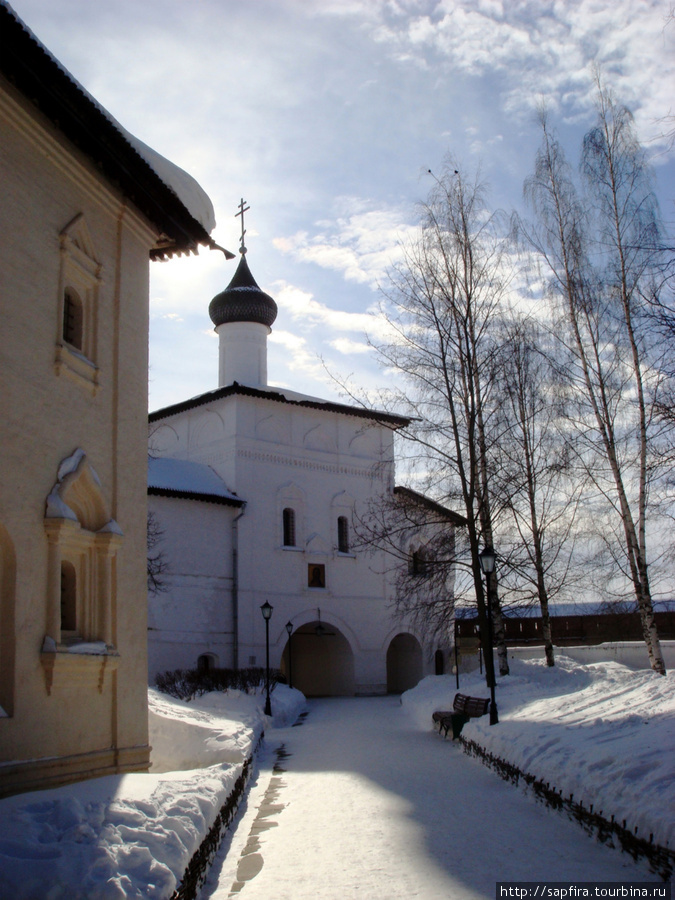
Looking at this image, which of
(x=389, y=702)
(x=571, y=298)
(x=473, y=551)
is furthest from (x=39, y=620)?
(x=389, y=702)

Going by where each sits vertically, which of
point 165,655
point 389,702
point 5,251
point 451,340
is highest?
point 451,340

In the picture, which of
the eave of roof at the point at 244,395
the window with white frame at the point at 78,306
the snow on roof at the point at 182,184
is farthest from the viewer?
the eave of roof at the point at 244,395

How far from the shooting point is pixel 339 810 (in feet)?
25.0

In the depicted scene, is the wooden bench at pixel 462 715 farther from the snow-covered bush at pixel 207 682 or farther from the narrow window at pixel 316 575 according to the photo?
the narrow window at pixel 316 575

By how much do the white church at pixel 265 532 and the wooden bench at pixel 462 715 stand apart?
34.3ft

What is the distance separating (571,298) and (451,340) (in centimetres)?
227

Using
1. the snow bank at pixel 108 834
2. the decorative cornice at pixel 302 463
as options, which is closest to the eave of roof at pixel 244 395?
the decorative cornice at pixel 302 463

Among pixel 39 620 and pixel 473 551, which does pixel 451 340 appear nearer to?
pixel 473 551

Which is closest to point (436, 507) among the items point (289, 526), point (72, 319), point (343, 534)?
point (72, 319)

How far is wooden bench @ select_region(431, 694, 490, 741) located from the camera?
40.4 ft

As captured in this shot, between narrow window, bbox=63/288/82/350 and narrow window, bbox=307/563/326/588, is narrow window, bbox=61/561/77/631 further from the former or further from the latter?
narrow window, bbox=307/563/326/588

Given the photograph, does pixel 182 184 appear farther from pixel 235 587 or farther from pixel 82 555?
pixel 235 587

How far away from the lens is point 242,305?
29469mm

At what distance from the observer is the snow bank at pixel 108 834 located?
3875mm
